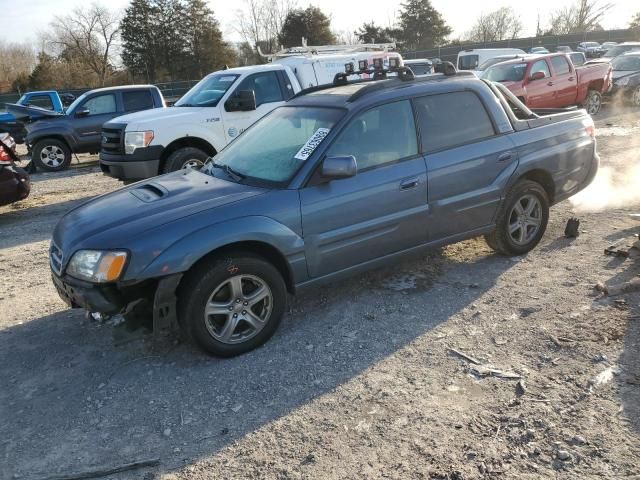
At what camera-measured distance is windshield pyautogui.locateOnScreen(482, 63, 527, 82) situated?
13178 mm

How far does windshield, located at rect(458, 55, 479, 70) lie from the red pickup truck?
7148mm

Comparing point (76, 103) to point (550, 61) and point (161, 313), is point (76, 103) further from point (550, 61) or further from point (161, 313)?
point (550, 61)

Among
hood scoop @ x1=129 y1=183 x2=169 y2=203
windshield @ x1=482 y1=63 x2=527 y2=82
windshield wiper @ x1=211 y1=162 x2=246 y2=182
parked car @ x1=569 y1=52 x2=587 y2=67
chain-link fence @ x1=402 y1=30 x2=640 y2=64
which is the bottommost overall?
hood scoop @ x1=129 y1=183 x2=169 y2=203

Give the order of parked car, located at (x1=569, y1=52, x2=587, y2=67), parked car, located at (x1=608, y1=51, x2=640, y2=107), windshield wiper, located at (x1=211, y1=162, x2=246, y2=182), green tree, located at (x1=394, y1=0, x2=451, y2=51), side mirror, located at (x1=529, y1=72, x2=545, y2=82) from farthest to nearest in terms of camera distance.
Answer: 1. green tree, located at (x1=394, y1=0, x2=451, y2=51)
2. parked car, located at (x1=608, y1=51, x2=640, y2=107)
3. parked car, located at (x1=569, y1=52, x2=587, y2=67)
4. side mirror, located at (x1=529, y1=72, x2=545, y2=82)
5. windshield wiper, located at (x1=211, y1=162, x2=246, y2=182)

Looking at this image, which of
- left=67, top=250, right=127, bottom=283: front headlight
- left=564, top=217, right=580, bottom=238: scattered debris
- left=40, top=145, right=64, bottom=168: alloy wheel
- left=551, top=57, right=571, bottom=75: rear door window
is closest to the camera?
left=67, top=250, right=127, bottom=283: front headlight

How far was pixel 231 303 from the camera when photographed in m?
3.56

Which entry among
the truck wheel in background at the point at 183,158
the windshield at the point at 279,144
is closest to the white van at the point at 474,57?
the truck wheel in background at the point at 183,158

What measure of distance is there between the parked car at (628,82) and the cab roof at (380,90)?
1426 centimetres

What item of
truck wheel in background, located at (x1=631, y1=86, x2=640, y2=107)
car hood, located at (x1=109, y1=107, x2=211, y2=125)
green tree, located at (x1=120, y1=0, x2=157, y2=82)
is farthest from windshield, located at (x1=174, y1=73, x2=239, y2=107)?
green tree, located at (x1=120, y1=0, x2=157, y2=82)

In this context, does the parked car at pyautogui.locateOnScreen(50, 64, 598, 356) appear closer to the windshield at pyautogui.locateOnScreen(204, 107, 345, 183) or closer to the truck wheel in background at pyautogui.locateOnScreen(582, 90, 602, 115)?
the windshield at pyautogui.locateOnScreen(204, 107, 345, 183)

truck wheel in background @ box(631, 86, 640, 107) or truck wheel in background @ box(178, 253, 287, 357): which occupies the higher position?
truck wheel in background @ box(631, 86, 640, 107)

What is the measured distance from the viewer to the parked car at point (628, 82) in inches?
642

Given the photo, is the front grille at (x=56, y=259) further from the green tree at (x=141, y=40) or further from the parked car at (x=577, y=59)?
the green tree at (x=141, y=40)

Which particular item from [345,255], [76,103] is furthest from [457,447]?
[76,103]
